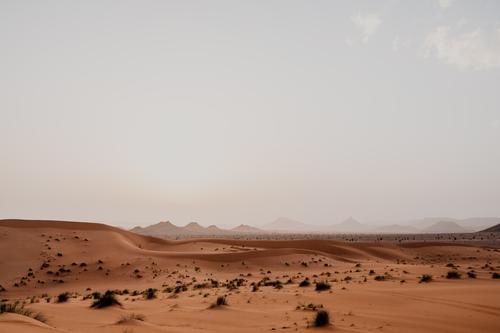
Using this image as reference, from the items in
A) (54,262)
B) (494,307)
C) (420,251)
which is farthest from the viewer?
(420,251)

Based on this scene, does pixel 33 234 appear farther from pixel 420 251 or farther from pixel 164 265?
pixel 420 251

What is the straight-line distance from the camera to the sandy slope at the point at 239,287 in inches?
429

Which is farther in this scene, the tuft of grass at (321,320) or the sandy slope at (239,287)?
the sandy slope at (239,287)

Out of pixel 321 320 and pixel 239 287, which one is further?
pixel 239 287

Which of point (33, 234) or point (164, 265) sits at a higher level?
point (33, 234)

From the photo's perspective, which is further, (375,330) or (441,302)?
(441,302)

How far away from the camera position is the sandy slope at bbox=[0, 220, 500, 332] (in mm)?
10906

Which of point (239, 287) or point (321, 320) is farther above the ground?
point (321, 320)

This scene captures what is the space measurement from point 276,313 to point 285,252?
103 ft

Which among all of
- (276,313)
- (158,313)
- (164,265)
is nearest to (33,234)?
(164,265)

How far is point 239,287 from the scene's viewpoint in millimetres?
21750

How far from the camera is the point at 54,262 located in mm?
36625

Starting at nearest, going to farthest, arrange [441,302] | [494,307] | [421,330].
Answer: [421,330]
[494,307]
[441,302]

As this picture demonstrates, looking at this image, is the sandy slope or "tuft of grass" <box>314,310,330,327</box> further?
the sandy slope
